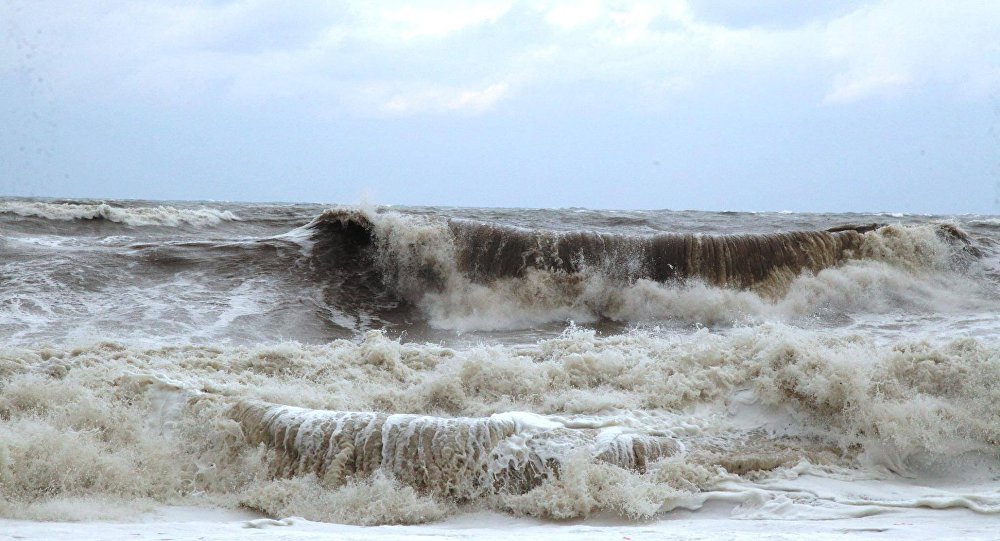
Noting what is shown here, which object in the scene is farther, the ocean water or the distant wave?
the distant wave

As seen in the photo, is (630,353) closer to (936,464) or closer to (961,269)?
(936,464)

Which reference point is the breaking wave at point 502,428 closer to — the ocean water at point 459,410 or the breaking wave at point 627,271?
the ocean water at point 459,410

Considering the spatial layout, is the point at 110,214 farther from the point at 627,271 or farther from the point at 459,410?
the point at 459,410

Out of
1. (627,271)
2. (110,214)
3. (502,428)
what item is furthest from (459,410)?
(110,214)

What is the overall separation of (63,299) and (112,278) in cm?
108

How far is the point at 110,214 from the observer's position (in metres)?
14.3

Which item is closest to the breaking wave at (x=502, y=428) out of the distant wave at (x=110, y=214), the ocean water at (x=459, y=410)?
the ocean water at (x=459, y=410)

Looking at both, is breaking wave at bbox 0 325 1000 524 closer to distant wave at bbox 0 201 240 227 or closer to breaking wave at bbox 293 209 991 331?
breaking wave at bbox 293 209 991 331

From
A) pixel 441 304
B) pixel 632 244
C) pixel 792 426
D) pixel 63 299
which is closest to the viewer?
pixel 792 426

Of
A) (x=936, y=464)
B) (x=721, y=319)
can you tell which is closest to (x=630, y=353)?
(x=936, y=464)

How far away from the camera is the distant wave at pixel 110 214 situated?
44.9 feet

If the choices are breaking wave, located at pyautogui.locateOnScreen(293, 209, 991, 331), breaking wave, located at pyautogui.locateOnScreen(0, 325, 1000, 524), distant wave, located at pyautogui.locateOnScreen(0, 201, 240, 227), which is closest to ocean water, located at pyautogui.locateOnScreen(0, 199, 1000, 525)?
breaking wave, located at pyautogui.locateOnScreen(0, 325, 1000, 524)

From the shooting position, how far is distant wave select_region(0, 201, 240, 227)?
13688 millimetres

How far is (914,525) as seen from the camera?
11.4ft
